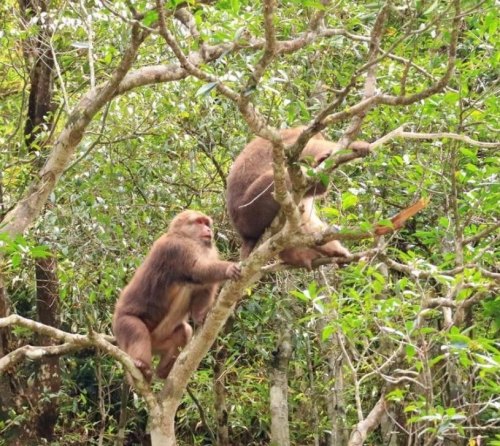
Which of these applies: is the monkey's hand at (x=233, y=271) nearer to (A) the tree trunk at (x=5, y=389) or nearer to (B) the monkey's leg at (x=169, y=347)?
(B) the monkey's leg at (x=169, y=347)

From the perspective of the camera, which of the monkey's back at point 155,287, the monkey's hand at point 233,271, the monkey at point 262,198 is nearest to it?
the monkey's hand at point 233,271

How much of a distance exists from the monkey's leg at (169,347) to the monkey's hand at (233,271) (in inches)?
54.3

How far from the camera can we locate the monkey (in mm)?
6301

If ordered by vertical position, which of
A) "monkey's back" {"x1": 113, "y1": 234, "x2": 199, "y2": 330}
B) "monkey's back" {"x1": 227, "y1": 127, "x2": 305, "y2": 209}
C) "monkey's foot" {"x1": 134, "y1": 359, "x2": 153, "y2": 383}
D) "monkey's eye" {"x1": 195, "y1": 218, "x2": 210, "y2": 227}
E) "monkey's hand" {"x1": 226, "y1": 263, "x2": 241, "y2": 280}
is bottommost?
"monkey's foot" {"x1": 134, "y1": 359, "x2": 153, "y2": 383}

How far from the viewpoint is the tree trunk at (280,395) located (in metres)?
9.16

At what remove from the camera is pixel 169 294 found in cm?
718

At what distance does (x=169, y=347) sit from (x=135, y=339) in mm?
489

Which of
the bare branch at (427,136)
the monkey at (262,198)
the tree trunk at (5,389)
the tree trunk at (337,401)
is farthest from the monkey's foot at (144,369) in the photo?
the tree trunk at (5,389)

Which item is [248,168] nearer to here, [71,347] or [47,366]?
[71,347]

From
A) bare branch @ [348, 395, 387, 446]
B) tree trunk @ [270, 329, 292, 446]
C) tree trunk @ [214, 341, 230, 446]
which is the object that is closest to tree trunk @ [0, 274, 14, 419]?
tree trunk @ [214, 341, 230, 446]

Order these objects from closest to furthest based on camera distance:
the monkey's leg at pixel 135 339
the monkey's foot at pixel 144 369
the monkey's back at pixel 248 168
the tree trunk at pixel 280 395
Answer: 1. the monkey's foot at pixel 144 369
2. the monkey's leg at pixel 135 339
3. the monkey's back at pixel 248 168
4. the tree trunk at pixel 280 395

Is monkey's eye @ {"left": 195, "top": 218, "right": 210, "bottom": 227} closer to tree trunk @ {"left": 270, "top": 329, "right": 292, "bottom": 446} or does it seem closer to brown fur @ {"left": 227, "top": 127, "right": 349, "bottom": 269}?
brown fur @ {"left": 227, "top": 127, "right": 349, "bottom": 269}

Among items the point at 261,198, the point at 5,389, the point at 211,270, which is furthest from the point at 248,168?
the point at 5,389

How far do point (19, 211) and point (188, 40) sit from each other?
186cm
